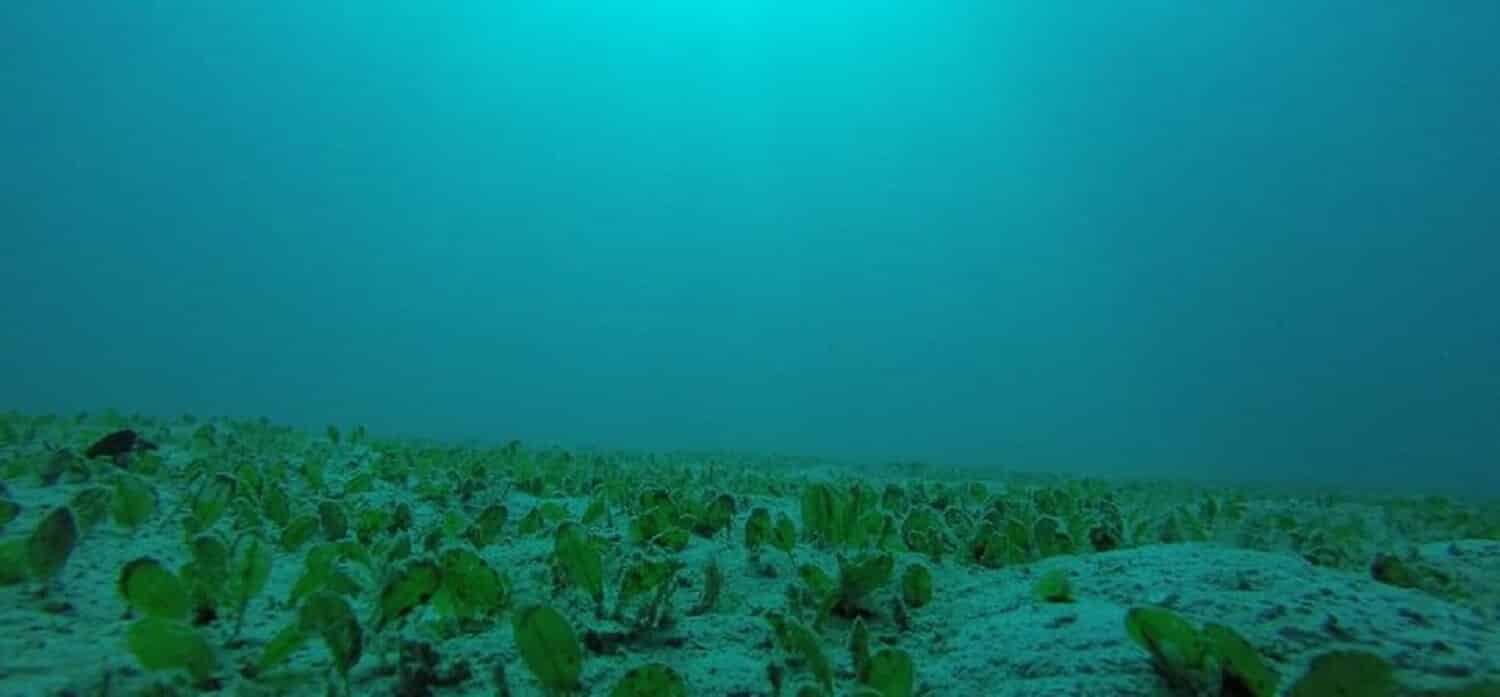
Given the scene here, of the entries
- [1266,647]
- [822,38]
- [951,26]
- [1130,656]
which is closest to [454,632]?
[1130,656]

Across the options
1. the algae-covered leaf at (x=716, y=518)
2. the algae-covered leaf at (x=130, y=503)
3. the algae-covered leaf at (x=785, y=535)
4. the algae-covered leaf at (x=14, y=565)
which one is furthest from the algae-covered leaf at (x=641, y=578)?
the algae-covered leaf at (x=130, y=503)

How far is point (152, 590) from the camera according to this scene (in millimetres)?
2045

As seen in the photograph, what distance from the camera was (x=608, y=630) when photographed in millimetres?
2271

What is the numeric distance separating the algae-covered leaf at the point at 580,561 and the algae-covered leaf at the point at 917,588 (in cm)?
98

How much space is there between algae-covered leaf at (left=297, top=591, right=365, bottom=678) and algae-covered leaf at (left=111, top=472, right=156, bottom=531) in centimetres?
209

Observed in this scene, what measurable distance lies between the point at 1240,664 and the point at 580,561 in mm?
Answer: 1749

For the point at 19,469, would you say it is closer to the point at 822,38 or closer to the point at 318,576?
the point at 318,576

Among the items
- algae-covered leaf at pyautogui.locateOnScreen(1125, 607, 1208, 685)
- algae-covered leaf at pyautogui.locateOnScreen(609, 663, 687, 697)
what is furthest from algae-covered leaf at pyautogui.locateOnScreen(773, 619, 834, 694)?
algae-covered leaf at pyautogui.locateOnScreen(1125, 607, 1208, 685)

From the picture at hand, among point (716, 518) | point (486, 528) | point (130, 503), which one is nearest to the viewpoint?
point (130, 503)

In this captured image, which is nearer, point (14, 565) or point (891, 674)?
point (891, 674)

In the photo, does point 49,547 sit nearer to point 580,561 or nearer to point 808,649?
point 580,561

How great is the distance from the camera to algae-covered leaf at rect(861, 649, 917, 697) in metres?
1.74

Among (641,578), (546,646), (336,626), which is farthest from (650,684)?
(641,578)

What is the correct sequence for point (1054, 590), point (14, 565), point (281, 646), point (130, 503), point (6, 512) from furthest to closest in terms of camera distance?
point (130, 503) < point (6, 512) < point (1054, 590) < point (14, 565) < point (281, 646)
